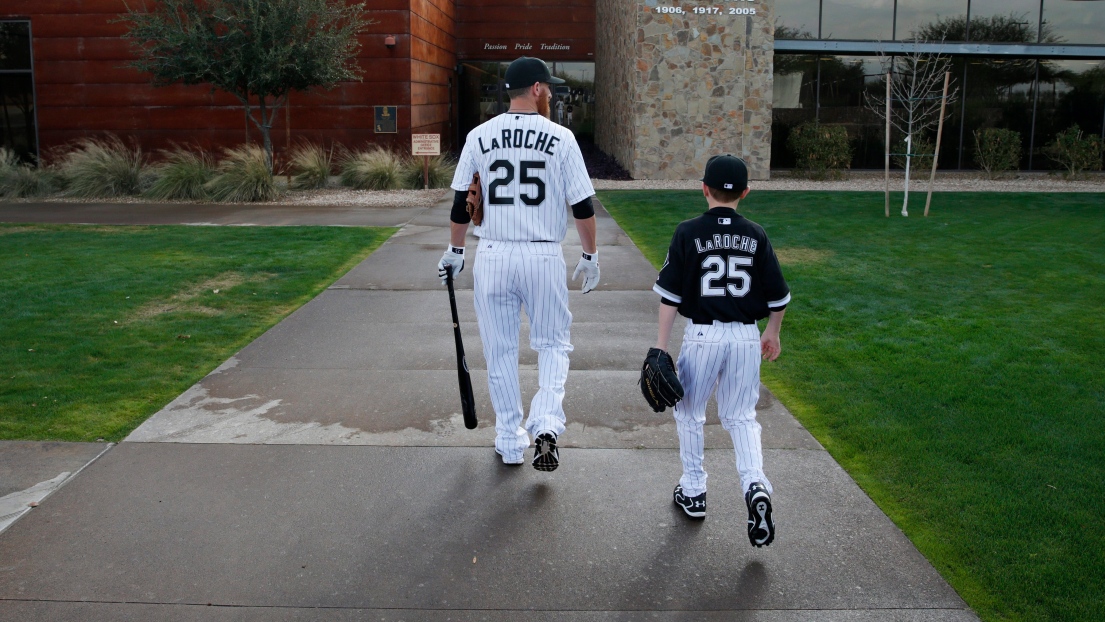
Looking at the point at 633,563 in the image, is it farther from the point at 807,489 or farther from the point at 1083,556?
the point at 1083,556

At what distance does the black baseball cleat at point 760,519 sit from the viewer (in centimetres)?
388

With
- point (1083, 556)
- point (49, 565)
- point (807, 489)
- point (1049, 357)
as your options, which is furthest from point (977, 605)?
point (1049, 357)

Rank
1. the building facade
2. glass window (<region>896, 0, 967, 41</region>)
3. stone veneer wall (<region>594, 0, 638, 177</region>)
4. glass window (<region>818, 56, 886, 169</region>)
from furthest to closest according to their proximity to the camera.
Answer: glass window (<region>818, 56, 886, 169</region>), glass window (<region>896, 0, 967, 41</region>), stone veneer wall (<region>594, 0, 638, 177</region>), the building facade

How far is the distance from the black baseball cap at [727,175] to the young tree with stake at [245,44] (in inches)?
594

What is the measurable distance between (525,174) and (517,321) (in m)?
0.75

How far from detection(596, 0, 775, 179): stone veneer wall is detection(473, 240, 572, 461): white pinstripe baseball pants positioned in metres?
17.7

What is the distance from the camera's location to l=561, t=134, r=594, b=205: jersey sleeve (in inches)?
185

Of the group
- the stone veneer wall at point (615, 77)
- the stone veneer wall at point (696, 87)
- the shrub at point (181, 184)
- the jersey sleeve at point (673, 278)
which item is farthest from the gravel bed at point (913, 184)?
the jersey sleeve at point (673, 278)

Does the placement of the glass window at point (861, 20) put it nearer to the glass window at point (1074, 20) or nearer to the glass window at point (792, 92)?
the glass window at point (792, 92)

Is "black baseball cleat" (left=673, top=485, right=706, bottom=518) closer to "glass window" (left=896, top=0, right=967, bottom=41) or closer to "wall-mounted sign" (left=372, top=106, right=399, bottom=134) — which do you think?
"wall-mounted sign" (left=372, top=106, right=399, bottom=134)

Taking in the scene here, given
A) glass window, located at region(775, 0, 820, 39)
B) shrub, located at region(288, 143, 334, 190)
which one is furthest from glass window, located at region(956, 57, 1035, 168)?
shrub, located at region(288, 143, 334, 190)

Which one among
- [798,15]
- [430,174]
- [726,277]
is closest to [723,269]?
[726,277]

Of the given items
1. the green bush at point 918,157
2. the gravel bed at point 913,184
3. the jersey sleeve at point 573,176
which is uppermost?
the green bush at point 918,157

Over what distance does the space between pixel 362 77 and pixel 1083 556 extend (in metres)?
20.7
